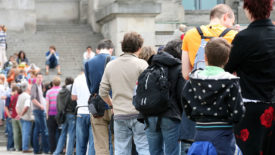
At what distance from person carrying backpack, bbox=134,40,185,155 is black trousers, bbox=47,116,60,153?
804 cm

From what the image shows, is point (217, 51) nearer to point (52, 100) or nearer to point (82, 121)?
point (82, 121)

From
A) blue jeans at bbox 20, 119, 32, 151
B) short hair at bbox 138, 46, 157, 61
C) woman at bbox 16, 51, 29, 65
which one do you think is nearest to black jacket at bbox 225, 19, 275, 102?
short hair at bbox 138, 46, 157, 61

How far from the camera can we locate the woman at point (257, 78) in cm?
589

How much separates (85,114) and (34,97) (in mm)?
5630

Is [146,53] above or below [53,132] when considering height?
above

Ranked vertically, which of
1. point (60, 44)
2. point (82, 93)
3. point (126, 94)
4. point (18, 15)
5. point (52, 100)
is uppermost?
point (18, 15)

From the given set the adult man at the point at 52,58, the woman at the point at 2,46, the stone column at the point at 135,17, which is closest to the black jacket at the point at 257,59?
the stone column at the point at 135,17

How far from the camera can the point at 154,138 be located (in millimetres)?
7859

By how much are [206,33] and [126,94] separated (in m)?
1.87

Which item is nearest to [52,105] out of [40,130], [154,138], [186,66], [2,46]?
[40,130]

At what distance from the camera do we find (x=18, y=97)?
17.3 m

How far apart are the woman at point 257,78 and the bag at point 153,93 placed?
1658 mm

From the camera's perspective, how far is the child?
230 inches

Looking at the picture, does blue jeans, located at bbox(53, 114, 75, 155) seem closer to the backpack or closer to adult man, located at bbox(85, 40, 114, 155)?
adult man, located at bbox(85, 40, 114, 155)
